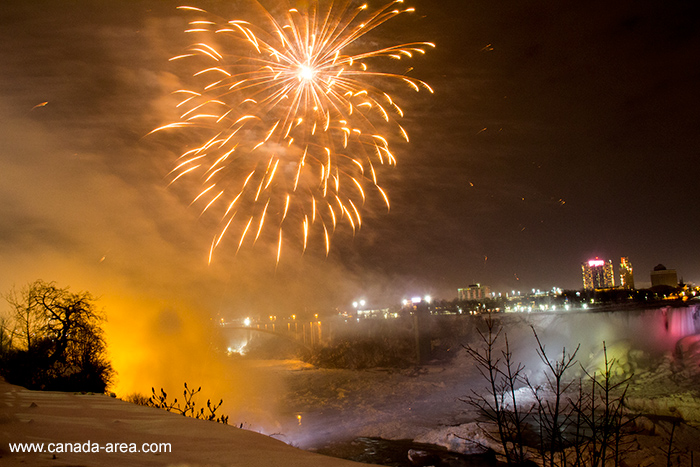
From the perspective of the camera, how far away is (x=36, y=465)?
15.6 ft

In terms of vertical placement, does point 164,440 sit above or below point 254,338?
A: above

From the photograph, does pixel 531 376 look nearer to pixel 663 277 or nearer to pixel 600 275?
pixel 663 277

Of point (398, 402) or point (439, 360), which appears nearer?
point (398, 402)

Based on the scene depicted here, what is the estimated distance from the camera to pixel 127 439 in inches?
283

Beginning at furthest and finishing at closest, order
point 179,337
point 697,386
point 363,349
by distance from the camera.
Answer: point 363,349
point 179,337
point 697,386

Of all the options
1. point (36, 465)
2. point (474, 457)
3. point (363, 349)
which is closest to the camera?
point (36, 465)

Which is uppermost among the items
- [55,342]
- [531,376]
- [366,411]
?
[55,342]

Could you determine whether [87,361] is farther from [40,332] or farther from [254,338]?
[254,338]

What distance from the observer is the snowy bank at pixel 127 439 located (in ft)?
19.2

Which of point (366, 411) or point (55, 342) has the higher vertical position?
point (55, 342)

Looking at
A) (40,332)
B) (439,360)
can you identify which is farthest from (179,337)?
(439,360)

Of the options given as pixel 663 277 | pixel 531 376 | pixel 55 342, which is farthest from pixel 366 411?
pixel 663 277

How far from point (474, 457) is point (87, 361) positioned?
18.6m

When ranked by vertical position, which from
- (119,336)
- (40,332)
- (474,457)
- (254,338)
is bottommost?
(254,338)
